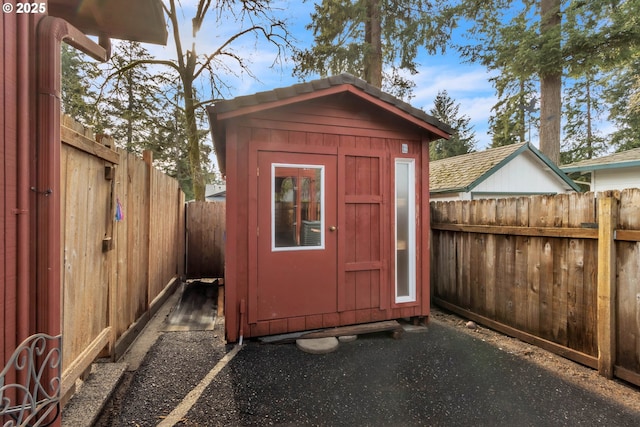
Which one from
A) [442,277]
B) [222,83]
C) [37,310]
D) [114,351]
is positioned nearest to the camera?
[37,310]

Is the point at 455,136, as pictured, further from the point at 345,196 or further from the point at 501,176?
the point at 345,196

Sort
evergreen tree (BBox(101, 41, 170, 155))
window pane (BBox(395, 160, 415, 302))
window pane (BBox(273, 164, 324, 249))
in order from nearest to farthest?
window pane (BBox(273, 164, 324, 249)), window pane (BBox(395, 160, 415, 302)), evergreen tree (BBox(101, 41, 170, 155))

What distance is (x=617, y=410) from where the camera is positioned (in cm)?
245

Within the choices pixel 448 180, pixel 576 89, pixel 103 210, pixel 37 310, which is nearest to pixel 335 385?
pixel 37 310

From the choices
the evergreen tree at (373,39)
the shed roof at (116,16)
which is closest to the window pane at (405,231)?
the shed roof at (116,16)

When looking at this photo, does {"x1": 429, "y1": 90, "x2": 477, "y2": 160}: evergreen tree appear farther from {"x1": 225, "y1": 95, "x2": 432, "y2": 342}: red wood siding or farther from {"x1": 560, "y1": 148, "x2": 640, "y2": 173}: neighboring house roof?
{"x1": 225, "y1": 95, "x2": 432, "y2": 342}: red wood siding

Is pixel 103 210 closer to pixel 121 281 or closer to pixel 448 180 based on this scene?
pixel 121 281

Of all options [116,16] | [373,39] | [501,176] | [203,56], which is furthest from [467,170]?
[116,16]

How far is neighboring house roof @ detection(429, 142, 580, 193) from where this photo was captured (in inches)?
360

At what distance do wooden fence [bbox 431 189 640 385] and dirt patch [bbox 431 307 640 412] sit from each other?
8 cm

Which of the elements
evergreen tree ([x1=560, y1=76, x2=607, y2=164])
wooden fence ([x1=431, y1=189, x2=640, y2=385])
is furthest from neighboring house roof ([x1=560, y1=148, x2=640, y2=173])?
evergreen tree ([x1=560, y1=76, x2=607, y2=164])

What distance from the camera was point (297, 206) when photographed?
12.6 feet

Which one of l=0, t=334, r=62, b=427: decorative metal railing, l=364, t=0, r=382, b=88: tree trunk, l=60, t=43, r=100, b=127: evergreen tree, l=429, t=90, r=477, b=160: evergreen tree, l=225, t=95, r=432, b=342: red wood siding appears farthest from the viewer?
l=429, t=90, r=477, b=160: evergreen tree

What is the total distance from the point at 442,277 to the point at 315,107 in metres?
3.30
